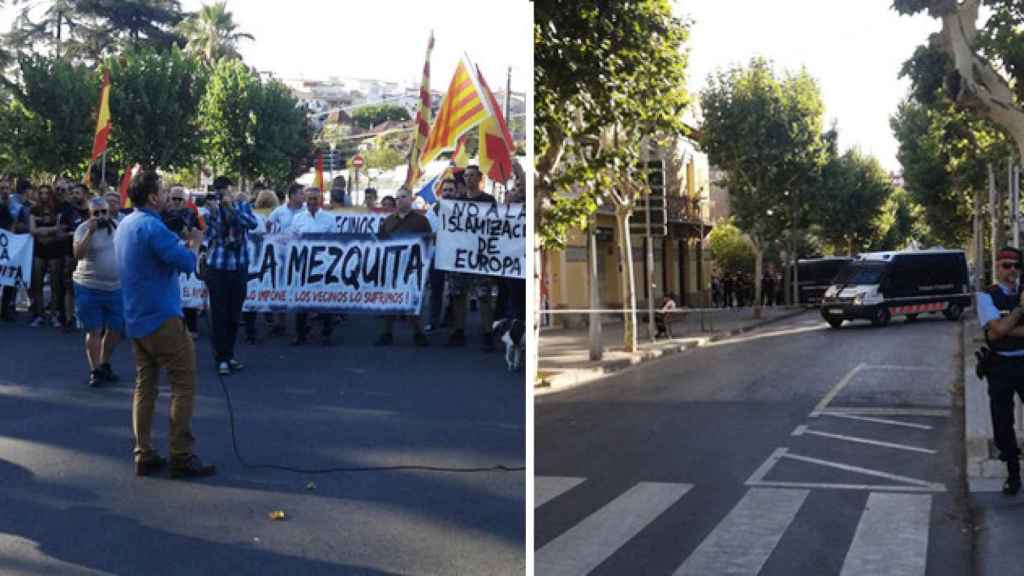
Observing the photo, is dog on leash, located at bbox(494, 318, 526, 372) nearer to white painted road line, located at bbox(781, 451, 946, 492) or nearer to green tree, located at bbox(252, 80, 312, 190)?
green tree, located at bbox(252, 80, 312, 190)

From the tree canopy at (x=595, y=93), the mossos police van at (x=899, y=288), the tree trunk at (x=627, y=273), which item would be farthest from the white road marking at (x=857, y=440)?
the mossos police van at (x=899, y=288)

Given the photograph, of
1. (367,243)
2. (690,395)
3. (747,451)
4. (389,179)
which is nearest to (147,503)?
(389,179)

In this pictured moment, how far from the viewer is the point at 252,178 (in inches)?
248

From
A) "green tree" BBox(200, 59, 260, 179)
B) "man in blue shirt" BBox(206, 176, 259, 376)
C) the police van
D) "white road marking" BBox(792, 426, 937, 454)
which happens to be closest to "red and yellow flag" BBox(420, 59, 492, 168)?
"green tree" BBox(200, 59, 260, 179)

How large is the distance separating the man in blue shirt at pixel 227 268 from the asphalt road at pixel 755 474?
241cm

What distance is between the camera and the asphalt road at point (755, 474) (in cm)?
641

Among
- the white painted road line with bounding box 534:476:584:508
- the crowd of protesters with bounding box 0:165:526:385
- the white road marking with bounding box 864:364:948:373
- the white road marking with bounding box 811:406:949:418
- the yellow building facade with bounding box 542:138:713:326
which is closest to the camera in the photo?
the crowd of protesters with bounding box 0:165:526:385

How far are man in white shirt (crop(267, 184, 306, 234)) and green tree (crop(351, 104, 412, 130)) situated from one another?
3.08m

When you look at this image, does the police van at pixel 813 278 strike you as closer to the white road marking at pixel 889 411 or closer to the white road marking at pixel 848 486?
the white road marking at pixel 889 411

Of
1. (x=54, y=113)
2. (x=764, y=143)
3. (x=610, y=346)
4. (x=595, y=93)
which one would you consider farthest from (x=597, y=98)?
(x=764, y=143)

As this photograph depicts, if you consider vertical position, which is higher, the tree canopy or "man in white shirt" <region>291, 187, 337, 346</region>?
the tree canopy

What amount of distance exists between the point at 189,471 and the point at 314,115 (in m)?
1.73

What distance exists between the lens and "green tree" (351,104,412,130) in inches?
198

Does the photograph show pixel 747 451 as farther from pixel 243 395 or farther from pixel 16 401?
pixel 16 401
